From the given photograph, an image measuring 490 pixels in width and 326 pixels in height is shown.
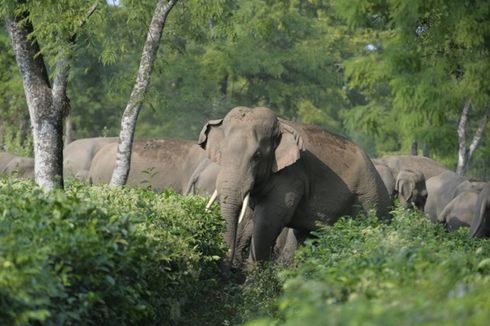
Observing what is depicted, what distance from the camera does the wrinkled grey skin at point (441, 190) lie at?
2992 cm

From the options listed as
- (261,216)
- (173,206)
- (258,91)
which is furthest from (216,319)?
(258,91)

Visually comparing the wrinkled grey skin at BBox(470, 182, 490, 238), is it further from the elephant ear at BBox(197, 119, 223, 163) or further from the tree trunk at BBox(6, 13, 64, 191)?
the tree trunk at BBox(6, 13, 64, 191)

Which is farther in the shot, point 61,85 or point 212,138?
point 212,138

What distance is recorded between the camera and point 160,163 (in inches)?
1109

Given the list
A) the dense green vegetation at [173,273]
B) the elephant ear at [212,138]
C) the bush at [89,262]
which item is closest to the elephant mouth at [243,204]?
the elephant ear at [212,138]

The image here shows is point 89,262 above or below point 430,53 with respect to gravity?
below

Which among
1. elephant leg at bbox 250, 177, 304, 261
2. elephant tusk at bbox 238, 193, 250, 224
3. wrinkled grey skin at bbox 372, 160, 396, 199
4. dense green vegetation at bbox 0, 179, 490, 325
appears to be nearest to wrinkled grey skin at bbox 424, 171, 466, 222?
wrinkled grey skin at bbox 372, 160, 396, 199

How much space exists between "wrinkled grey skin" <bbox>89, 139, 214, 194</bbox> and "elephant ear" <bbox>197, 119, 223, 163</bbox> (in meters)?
8.66

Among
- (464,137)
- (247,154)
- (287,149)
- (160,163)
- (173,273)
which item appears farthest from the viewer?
(464,137)

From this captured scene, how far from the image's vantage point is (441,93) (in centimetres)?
2031

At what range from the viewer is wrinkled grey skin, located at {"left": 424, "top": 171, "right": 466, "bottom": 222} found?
29.9 metres

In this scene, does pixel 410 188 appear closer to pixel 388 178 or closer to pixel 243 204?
pixel 388 178

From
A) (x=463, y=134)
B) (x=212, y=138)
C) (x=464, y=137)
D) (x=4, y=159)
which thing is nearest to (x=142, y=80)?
(x=212, y=138)

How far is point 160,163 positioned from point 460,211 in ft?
20.0
